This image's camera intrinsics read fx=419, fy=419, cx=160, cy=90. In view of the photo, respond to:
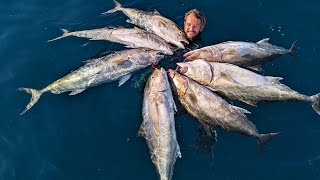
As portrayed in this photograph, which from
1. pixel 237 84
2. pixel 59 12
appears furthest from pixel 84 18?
pixel 237 84

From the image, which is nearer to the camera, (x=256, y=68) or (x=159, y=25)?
(x=256, y=68)

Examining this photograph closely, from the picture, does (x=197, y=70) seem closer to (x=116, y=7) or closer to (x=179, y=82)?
(x=179, y=82)

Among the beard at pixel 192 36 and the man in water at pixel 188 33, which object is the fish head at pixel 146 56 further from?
the beard at pixel 192 36

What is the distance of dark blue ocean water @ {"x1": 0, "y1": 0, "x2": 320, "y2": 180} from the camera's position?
25.3ft

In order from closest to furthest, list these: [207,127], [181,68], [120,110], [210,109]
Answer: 1. [210,109]
2. [207,127]
3. [181,68]
4. [120,110]

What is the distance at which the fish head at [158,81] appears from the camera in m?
7.59

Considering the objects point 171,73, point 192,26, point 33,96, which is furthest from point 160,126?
point 33,96

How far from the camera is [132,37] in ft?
29.2

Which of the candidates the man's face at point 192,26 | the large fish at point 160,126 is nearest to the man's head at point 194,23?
the man's face at point 192,26

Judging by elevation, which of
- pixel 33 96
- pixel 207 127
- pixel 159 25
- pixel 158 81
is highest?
pixel 159 25

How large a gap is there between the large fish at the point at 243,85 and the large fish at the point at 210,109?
0.84 ft

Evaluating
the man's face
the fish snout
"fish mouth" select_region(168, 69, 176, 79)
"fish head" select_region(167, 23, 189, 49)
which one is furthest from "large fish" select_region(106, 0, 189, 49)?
"fish mouth" select_region(168, 69, 176, 79)

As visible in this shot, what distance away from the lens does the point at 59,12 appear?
1070 cm

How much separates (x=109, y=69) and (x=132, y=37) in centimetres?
98
